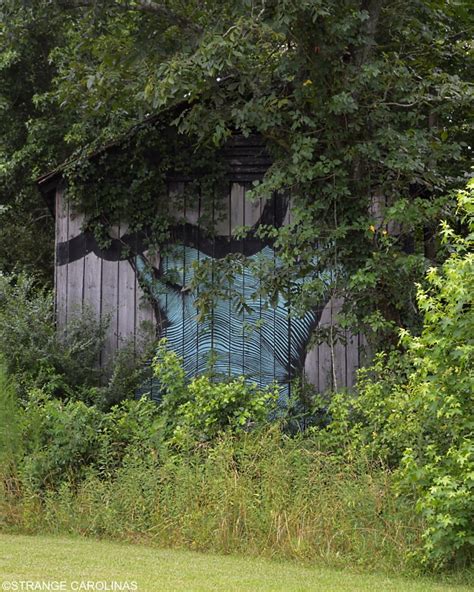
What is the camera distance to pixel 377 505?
8883 mm

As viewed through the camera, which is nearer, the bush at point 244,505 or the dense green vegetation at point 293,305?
the dense green vegetation at point 293,305

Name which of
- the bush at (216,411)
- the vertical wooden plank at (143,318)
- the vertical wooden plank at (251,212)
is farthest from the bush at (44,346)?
the vertical wooden plank at (251,212)

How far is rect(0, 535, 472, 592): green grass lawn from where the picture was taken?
7.36 meters

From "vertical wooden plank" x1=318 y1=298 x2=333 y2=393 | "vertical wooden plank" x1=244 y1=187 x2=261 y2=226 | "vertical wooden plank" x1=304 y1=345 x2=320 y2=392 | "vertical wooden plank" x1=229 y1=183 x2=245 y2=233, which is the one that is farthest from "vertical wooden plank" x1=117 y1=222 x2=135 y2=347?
"vertical wooden plank" x1=318 y1=298 x2=333 y2=393

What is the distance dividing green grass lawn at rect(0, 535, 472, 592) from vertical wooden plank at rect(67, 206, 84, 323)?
204 inches

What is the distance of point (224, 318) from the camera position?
13.2 meters

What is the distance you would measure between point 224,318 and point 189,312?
0.52 metres

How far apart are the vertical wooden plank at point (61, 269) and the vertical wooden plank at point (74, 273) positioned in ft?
0.23

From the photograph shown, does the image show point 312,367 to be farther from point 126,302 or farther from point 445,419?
point 445,419

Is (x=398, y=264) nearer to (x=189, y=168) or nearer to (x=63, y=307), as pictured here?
(x=189, y=168)

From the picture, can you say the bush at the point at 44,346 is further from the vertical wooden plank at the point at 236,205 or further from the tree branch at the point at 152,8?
the tree branch at the point at 152,8

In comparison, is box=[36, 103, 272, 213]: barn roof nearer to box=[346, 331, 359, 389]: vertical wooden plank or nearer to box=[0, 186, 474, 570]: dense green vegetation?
box=[346, 331, 359, 389]: vertical wooden plank

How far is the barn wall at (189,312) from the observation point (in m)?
13.0

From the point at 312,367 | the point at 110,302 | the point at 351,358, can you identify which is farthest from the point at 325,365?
the point at 110,302
